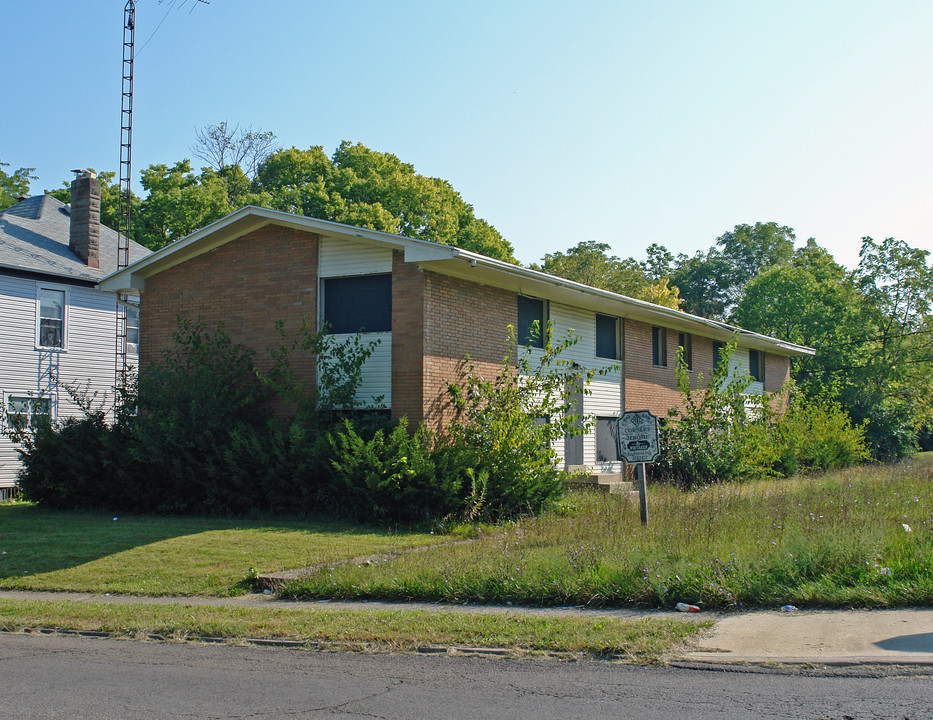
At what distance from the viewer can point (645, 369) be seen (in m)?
25.5

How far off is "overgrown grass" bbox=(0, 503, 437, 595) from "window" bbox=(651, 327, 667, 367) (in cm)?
1348

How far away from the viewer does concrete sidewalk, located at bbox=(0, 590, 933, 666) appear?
6.66 m

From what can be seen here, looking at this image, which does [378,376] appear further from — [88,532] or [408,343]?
[88,532]

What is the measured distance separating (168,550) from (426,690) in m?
7.97

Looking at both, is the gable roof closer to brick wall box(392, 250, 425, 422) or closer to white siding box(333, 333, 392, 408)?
brick wall box(392, 250, 425, 422)

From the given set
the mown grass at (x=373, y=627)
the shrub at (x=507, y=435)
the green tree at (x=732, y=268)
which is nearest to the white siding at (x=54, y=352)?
the shrub at (x=507, y=435)

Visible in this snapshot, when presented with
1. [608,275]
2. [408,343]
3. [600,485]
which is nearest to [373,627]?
[408,343]

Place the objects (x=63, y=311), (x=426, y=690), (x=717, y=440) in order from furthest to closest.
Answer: (x=63, y=311), (x=717, y=440), (x=426, y=690)

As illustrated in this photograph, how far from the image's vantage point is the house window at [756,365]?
3256cm

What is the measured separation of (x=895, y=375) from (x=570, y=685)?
3959 cm

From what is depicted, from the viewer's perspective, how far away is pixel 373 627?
830 centimetres

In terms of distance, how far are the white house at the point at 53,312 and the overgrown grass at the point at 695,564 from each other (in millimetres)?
17383

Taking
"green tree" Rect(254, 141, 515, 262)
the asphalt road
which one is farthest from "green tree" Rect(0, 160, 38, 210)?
the asphalt road

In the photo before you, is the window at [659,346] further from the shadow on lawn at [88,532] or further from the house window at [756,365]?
the shadow on lawn at [88,532]
